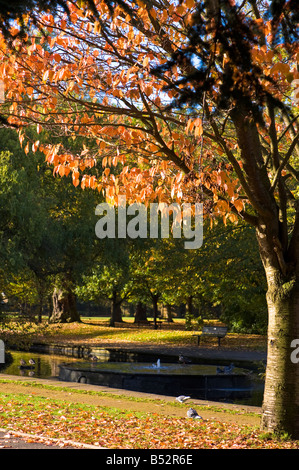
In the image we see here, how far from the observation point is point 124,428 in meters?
8.41

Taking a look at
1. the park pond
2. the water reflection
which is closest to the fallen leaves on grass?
the park pond

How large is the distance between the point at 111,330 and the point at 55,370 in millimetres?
15354

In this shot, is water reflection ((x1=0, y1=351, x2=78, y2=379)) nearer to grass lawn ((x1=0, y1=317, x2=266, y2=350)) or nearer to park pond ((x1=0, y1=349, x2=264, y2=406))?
grass lawn ((x1=0, y1=317, x2=266, y2=350))

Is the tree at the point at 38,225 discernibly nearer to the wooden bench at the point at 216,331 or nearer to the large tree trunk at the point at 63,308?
the wooden bench at the point at 216,331

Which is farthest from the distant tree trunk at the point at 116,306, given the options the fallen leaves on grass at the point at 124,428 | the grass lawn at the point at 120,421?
the fallen leaves on grass at the point at 124,428

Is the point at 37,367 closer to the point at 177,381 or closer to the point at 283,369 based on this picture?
the point at 177,381

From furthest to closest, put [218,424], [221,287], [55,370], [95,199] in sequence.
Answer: [95,199] → [221,287] → [55,370] → [218,424]

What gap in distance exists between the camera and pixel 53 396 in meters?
12.0

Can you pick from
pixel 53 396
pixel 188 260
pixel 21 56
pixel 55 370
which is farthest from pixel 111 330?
pixel 21 56

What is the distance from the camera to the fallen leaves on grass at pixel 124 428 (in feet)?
24.3

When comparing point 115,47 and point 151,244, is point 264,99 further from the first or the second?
point 151,244

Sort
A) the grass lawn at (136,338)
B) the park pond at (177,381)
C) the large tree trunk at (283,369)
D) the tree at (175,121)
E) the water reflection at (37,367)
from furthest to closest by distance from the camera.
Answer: the grass lawn at (136,338), the water reflection at (37,367), the park pond at (177,381), the large tree trunk at (283,369), the tree at (175,121)

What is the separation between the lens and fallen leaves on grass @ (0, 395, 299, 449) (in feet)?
24.3

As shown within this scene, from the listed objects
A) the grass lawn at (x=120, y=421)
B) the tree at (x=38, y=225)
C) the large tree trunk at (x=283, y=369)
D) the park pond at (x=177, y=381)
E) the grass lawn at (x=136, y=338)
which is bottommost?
the grass lawn at (x=136, y=338)
